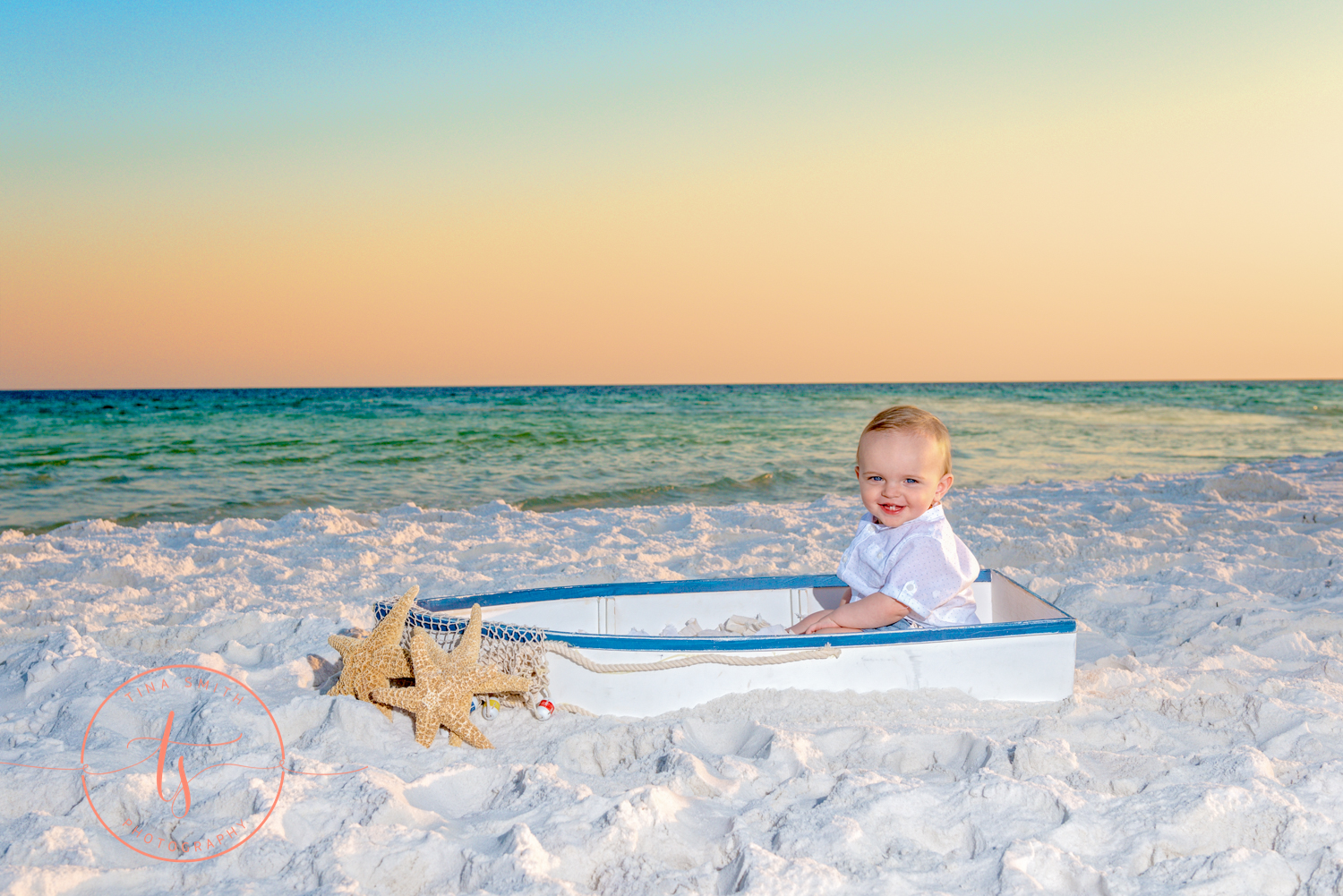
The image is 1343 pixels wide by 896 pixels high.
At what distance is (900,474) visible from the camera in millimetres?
2934

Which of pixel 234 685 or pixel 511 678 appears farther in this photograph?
pixel 234 685

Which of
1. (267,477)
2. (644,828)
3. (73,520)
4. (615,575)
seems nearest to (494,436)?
(267,477)

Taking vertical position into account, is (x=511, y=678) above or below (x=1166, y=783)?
above

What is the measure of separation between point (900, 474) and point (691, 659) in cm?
99

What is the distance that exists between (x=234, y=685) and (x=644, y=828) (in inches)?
69.5

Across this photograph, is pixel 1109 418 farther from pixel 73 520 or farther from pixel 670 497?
pixel 73 520

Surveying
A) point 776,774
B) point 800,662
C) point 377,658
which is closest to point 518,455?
point 377,658

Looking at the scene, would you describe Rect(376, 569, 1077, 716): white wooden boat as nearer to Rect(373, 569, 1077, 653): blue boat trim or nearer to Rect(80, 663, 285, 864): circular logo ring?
Rect(373, 569, 1077, 653): blue boat trim

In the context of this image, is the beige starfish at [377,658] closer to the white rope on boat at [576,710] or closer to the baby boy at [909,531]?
the white rope on boat at [576,710]

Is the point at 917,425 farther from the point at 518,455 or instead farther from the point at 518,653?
the point at 518,455

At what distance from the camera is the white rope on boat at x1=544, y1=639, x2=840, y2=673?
8.98ft

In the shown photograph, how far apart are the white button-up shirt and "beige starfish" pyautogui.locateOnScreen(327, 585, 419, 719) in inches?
65.6

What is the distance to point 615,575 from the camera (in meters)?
5.20

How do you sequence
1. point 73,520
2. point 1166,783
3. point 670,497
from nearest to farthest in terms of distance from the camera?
point 1166,783
point 73,520
point 670,497
